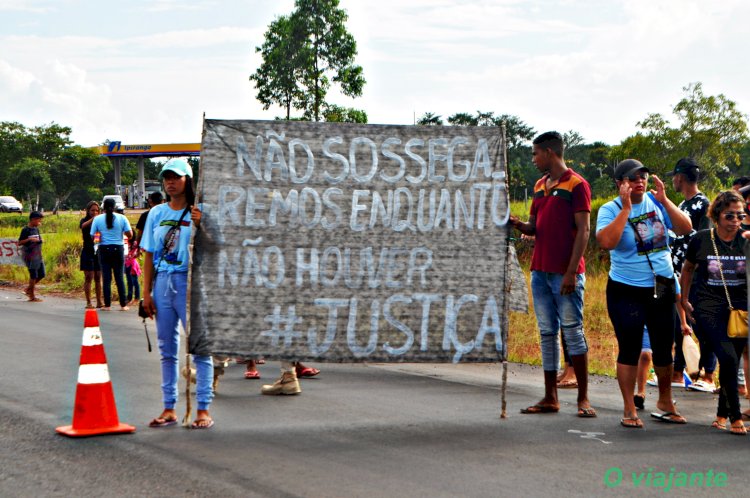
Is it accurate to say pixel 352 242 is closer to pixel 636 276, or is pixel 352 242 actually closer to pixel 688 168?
pixel 636 276

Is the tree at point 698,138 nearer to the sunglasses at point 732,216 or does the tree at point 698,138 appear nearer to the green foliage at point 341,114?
the green foliage at point 341,114

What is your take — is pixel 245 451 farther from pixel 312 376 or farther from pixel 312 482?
pixel 312 376

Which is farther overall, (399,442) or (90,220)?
(90,220)

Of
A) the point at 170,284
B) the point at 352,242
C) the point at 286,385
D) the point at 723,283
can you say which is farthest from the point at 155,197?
the point at 723,283

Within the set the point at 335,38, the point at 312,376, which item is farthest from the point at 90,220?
the point at 335,38

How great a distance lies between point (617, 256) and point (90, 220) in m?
12.1

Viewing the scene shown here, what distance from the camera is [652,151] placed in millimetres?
48438

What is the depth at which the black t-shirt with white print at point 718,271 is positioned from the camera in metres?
7.03

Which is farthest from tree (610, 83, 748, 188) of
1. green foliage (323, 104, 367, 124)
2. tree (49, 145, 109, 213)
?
tree (49, 145, 109, 213)

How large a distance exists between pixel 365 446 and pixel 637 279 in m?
2.47

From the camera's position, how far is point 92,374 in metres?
6.59

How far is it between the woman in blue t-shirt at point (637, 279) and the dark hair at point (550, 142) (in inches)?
20.3

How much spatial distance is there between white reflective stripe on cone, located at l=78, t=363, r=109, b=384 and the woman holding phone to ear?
1.43ft

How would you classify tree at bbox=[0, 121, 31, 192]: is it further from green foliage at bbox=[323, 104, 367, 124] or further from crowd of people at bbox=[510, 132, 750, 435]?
crowd of people at bbox=[510, 132, 750, 435]
